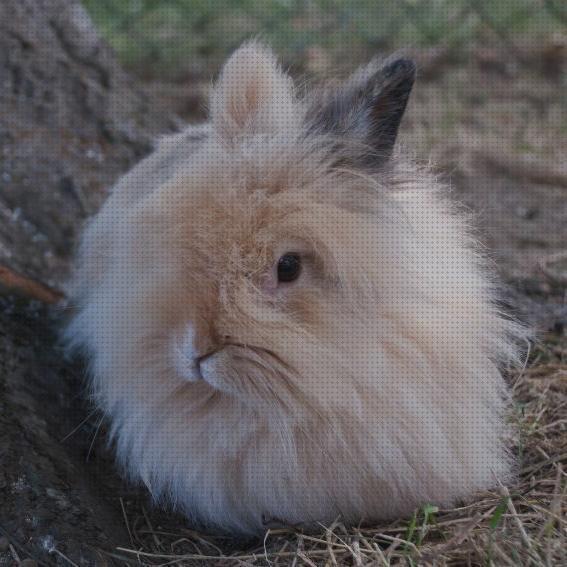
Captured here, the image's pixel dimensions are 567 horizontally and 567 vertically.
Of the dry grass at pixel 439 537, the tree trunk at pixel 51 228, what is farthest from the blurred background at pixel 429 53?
the dry grass at pixel 439 537

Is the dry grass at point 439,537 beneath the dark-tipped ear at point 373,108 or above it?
beneath

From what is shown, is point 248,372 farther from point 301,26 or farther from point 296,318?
point 301,26

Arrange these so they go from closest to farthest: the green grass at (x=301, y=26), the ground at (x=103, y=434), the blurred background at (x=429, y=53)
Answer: the ground at (x=103, y=434) < the blurred background at (x=429, y=53) < the green grass at (x=301, y=26)

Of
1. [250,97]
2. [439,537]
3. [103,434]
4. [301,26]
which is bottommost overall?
[301,26]


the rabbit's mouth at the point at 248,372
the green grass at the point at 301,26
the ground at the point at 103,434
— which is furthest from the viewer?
the green grass at the point at 301,26

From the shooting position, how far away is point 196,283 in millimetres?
1757

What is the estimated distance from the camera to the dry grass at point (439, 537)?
5.83 ft

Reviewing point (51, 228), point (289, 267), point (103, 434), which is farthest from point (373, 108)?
point (51, 228)

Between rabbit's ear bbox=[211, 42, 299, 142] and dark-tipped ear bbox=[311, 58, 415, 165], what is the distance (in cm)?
10

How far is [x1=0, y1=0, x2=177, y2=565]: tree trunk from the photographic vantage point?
76.1 inches

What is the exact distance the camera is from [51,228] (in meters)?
3.01

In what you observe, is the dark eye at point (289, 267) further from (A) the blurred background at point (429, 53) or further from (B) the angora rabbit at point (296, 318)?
(A) the blurred background at point (429, 53)

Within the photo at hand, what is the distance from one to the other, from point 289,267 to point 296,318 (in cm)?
12

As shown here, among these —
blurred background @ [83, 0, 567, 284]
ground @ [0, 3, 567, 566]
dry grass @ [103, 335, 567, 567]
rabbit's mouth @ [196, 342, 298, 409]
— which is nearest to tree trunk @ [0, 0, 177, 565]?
ground @ [0, 3, 567, 566]
